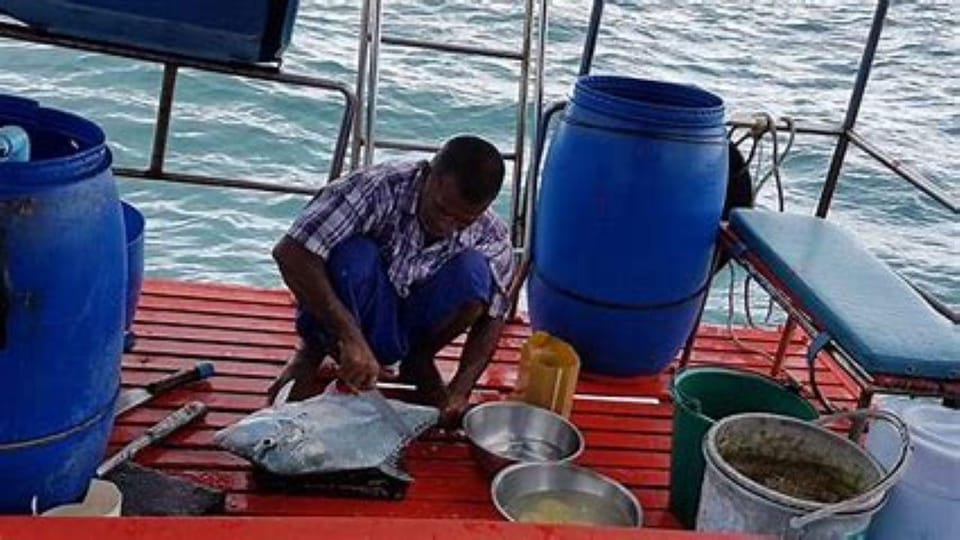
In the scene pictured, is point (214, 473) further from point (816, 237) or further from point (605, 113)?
point (816, 237)

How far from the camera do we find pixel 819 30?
10359 mm

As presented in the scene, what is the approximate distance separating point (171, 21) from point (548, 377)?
4.66 ft

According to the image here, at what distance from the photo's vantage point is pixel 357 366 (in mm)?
2793

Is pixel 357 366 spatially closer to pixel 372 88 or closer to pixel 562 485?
pixel 562 485


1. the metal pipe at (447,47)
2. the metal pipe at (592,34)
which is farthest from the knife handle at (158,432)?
the metal pipe at (592,34)

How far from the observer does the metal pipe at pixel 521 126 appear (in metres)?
3.78

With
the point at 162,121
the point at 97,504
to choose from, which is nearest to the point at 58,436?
the point at 97,504

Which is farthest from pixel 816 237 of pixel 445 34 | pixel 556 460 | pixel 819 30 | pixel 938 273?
pixel 819 30

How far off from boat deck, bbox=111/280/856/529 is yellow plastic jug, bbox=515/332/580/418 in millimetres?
159

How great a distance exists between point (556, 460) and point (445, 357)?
2.41 feet

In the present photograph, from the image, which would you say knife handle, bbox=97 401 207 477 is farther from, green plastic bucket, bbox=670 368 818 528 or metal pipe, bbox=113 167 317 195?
green plastic bucket, bbox=670 368 818 528

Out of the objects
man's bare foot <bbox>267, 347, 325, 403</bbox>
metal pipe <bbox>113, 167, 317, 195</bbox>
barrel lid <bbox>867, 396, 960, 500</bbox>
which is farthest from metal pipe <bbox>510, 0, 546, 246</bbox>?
barrel lid <bbox>867, 396, 960, 500</bbox>

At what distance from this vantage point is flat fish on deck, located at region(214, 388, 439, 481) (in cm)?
267

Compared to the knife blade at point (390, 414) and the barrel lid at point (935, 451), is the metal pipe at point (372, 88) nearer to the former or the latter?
the knife blade at point (390, 414)
